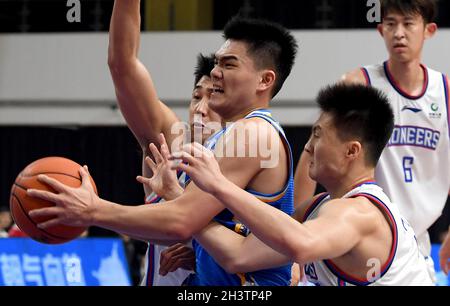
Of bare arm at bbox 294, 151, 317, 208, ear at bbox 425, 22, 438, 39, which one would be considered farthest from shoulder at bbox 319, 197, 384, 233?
ear at bbox 425, 22, 438, 39

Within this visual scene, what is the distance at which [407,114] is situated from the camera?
5.04 metres

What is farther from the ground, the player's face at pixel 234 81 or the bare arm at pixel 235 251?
the player's face at pixel 234 81

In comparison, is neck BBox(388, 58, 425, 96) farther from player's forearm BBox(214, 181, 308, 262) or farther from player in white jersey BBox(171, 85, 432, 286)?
player's forearm BBox(214, 181, 308, 262)

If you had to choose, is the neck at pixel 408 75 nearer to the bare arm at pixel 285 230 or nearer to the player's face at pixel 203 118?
the player's face at pixel 203 118

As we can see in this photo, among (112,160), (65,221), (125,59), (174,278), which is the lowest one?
(112,160)

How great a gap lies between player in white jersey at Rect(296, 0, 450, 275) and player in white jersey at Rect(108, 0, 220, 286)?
1223mm

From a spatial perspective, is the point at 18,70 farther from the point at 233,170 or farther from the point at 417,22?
the point at 233,170

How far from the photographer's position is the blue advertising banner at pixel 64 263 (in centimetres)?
768

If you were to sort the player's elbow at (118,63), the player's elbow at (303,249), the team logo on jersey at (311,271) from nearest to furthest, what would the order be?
the player's elbow at (303,249) → the team logo on jersey at (311,271) → the player's elbow at (118,63)

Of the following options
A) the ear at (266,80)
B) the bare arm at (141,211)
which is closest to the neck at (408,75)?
the ear at (266,80)

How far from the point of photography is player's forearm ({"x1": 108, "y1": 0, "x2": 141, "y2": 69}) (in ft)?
12.5

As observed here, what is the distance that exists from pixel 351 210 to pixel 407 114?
7.03ft

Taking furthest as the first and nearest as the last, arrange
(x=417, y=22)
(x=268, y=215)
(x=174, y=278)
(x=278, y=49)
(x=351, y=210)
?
(x=417, y=22) → (x=174, y=278) → (x=278, y=49) → (x=351, y=210) → (x=268, y=215)

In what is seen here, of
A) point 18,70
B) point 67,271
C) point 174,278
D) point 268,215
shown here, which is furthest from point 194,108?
point 18,70
